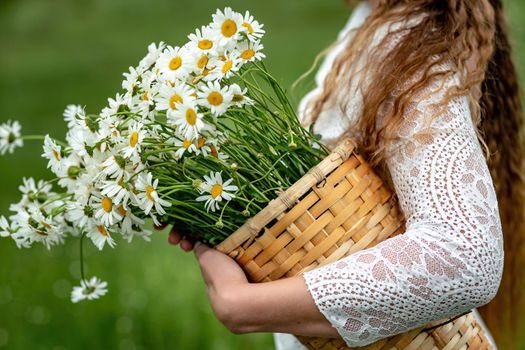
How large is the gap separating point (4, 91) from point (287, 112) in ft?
25.8

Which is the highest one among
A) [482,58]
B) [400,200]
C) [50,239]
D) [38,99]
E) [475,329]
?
[38,99]

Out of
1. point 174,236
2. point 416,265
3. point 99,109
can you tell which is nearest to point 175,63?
point 174,236

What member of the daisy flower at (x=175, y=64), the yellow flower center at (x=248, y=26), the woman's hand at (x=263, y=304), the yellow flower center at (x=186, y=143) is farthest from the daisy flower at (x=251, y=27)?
the woman's hand at (x=263, y=304)

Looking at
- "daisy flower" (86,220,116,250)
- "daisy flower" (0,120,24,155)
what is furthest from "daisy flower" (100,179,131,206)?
"daisy flower" (0,120,24,155)

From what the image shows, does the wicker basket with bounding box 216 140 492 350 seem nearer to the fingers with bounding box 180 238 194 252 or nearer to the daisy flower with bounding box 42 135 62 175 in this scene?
the fingers with bounding box 180 238 194 252

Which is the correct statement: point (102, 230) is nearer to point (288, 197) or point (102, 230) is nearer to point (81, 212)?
point (81, 212)

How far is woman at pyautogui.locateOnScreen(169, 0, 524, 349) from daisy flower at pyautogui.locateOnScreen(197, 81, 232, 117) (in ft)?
1.02

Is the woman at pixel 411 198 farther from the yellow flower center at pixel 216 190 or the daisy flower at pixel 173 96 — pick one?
the daisy flower at pixel 173 96

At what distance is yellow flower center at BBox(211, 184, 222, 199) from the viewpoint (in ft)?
4.79

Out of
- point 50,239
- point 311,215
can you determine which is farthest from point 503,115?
point 50,239

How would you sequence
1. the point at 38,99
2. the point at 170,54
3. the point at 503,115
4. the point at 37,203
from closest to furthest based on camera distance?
the point at 170,54 → the point at 37,203 → the point at 503,115 → the point at 38,99

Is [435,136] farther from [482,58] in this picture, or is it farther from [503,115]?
[503,115]

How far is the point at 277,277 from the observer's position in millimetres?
1514

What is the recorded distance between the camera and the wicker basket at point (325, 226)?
147cm
